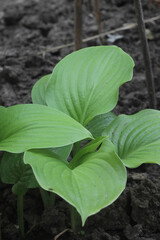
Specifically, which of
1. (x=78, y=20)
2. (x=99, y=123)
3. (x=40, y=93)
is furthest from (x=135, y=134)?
(x=78, y=20)

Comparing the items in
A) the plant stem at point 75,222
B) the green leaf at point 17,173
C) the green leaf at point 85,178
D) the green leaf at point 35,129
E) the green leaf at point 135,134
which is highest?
the green leaf at point 35,129

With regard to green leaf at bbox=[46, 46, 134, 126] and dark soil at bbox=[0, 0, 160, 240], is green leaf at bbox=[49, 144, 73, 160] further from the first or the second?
dark soil at bbox=[0, 0, 160, 240]

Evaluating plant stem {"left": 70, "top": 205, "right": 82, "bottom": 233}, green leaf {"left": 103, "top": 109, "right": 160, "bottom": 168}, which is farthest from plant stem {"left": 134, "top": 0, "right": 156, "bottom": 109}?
plant stem {"left": 70, "top": 205, "right": 82, "bottom": 233}

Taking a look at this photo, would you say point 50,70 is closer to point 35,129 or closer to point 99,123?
point 99,123

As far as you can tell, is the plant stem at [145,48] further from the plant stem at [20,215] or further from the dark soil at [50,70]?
the plant stem at [20,215]

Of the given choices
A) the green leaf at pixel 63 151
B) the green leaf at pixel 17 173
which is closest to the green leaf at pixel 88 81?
the green leaf at pixel 63 151

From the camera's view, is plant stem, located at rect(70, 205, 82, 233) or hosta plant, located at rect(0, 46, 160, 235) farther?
plant stem, located at rect(70, 205, 82, 233)
